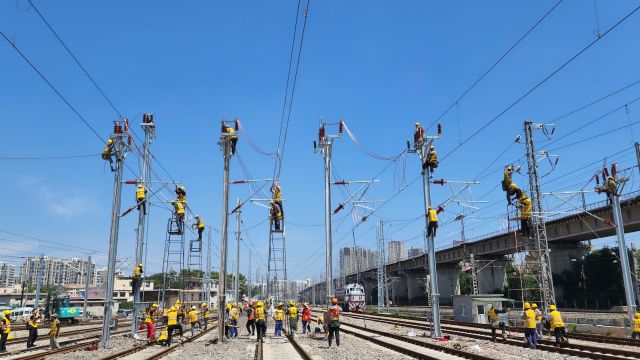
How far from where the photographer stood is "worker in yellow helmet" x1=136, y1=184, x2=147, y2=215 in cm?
2558

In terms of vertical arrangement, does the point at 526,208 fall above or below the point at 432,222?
above

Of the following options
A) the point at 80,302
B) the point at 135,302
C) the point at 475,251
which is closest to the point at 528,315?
the point at 135,302

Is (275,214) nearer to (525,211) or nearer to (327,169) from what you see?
(327,169)

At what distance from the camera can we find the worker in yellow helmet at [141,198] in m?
25.6

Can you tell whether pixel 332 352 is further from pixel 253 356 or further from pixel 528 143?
pixel 528 143

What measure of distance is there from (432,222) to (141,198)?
48.1 feet

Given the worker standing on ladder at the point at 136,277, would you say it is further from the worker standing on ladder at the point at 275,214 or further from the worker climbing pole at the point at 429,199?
the worker climbing pole at the point at 429,199

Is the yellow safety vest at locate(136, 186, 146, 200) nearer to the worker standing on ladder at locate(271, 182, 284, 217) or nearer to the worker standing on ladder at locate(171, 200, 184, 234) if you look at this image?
the worker standing on ladder at locate(171, 200, 184, 234)

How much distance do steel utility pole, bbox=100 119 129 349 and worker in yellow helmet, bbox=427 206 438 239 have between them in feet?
47.4

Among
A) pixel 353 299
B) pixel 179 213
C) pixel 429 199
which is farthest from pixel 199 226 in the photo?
pixel 353 299

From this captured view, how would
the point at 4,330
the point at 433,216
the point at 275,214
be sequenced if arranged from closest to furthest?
the point at 4,330 < the point at 433,216 < the point at 275,214

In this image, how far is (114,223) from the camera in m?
22.6

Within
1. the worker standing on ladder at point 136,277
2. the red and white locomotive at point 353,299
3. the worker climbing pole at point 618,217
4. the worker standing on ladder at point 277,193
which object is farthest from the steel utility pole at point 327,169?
the red and white locomotive at point 353,299

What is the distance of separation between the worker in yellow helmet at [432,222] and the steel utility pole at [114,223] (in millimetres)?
14453
